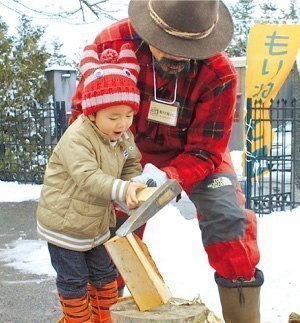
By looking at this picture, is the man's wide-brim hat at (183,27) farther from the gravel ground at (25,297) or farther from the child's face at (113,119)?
the gravel ground at (25,297)

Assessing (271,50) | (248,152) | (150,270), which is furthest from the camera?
(248,152)

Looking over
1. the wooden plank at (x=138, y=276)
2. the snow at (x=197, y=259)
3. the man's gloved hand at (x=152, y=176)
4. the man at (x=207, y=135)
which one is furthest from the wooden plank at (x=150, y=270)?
the snow at (x=197, y=259)

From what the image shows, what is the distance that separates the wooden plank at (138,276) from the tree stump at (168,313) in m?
0.04

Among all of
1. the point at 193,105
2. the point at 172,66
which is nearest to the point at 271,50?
the point at 193,105

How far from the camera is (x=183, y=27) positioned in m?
2.47

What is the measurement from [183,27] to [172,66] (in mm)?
258

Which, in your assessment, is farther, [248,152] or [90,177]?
[248,152]

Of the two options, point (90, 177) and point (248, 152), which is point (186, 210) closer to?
point (248, 152)

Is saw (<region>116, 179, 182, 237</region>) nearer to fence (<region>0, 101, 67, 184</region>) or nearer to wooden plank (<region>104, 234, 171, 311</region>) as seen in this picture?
wooden plank (<region>104, 234, 171, 311</region>)

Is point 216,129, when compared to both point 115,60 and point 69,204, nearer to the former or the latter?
point 115,60

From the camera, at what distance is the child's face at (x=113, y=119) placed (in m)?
2.54

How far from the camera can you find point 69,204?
2.62 meters

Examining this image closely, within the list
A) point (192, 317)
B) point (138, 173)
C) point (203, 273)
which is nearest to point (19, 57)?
point (203, 273)

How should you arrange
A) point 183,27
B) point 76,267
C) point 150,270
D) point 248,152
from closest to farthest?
point 150,270, point 183,27, point 76,267, point 248,152
